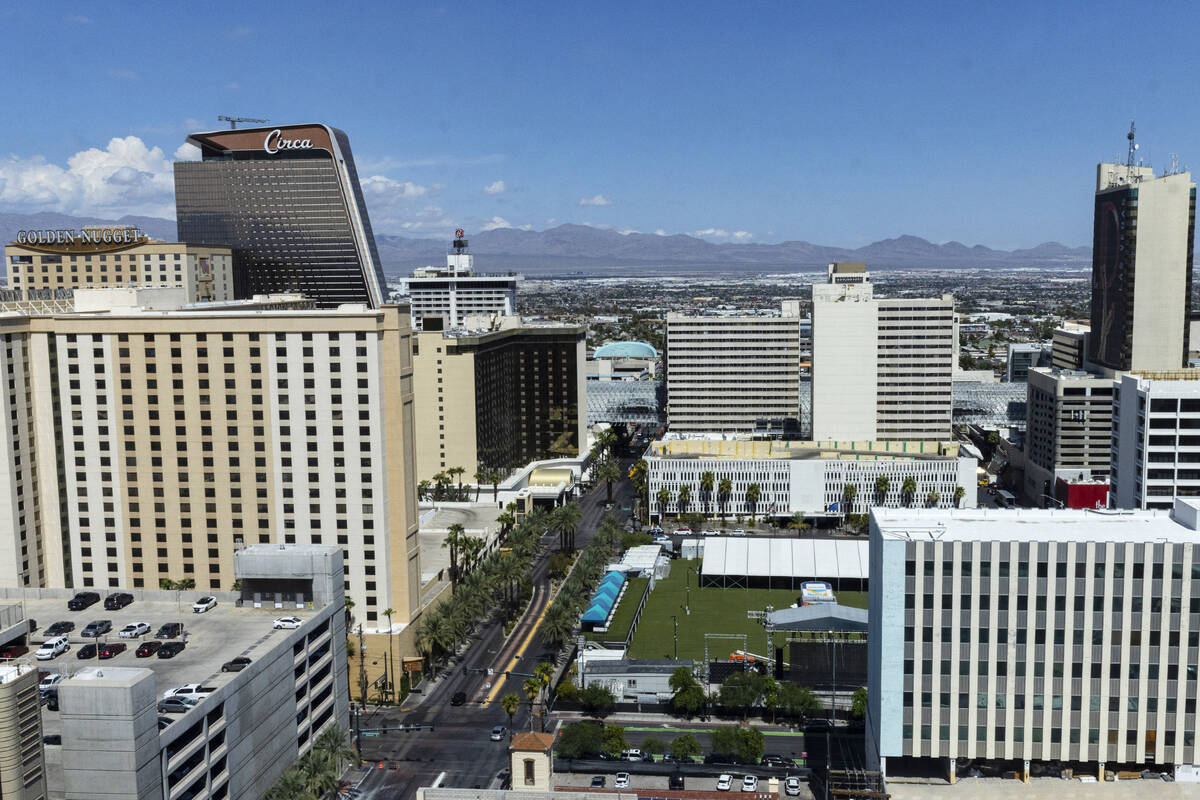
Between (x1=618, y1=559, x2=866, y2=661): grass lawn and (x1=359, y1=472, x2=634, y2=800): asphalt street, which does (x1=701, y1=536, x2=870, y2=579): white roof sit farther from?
(x1=359, y1=472, x2=634, y2=800): asphalt street

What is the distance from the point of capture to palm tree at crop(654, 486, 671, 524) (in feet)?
508

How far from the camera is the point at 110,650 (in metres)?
68.7

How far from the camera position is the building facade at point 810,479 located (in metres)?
155

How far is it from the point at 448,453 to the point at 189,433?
65312mm

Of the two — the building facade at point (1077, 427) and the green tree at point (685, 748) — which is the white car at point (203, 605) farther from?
the building facade at point (1077, 427)

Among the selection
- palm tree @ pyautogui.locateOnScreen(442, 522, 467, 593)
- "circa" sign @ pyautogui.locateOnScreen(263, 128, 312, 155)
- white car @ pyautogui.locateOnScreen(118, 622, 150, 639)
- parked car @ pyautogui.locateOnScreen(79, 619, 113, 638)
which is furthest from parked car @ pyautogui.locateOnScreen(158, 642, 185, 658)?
"circa" sign @ pyautogui.locateOnScreen(263, 128, 312, 155)

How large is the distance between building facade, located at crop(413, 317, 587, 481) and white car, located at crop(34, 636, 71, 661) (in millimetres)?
87746

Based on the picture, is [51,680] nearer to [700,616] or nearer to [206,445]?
[206,445]

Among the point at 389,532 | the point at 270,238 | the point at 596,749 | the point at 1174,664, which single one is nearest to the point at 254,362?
the point at 389,532

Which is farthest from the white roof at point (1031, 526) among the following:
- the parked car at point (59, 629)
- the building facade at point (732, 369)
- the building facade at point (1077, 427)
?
the building facade at point (732, 369)

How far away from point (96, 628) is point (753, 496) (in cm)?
9941

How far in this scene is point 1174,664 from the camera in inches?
2502

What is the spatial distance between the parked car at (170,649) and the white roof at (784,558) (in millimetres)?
67839

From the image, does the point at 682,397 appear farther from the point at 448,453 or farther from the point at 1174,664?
the point at 1174,664
